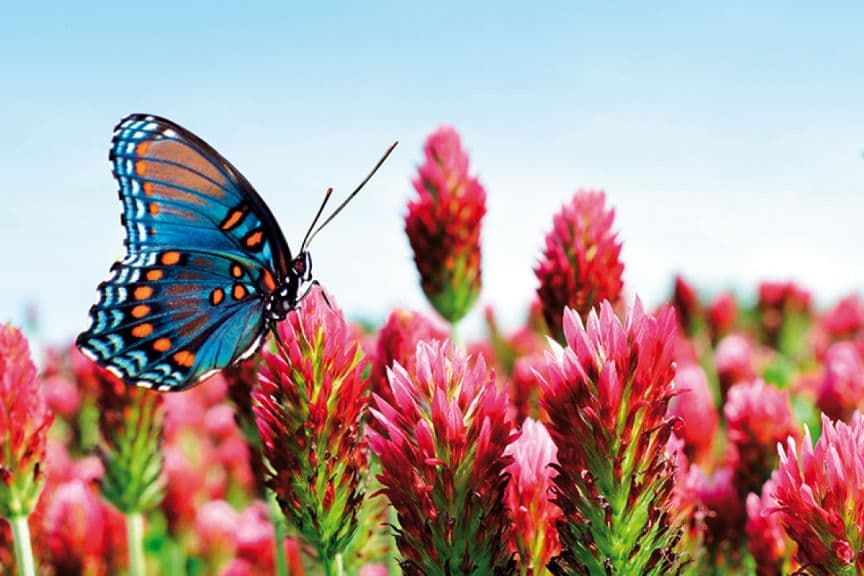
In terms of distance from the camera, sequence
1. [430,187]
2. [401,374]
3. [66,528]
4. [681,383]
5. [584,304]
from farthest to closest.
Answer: [681,383] → [66,528] → [430,187] → [584,304] → [401,374]

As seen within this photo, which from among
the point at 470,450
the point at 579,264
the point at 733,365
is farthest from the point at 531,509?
the point at 733,365

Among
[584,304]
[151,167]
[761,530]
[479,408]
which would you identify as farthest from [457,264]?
[479,408]

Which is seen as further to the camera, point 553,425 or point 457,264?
point 457,264

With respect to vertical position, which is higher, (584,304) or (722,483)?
(584,304)

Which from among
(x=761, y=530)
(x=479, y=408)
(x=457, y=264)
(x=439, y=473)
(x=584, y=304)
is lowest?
(x=761, y=530)

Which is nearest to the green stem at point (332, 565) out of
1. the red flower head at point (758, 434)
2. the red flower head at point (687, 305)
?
the red flower head at point (758, 434)

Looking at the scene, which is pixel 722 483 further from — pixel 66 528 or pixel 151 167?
pixel 66 528

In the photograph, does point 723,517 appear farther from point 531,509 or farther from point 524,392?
point 531,509
